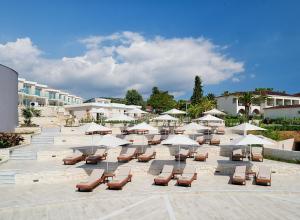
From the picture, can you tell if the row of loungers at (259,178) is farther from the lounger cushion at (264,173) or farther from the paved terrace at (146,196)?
the paved terrace at (146,196)

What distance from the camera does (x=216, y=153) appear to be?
74.9 feet

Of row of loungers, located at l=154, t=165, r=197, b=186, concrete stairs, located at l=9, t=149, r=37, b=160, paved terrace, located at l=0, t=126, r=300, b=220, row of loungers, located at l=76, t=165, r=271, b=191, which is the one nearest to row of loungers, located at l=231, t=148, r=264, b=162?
paved terrace, located at l=0, t=126, r=300, b=220

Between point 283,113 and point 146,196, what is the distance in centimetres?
4097

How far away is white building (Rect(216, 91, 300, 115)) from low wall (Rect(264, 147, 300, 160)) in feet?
135

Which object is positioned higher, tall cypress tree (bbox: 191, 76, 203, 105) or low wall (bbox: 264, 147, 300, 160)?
tall cypress tree (bbox: 191, 76, 203, 105)

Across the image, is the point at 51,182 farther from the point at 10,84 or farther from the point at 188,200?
the point at 10,84

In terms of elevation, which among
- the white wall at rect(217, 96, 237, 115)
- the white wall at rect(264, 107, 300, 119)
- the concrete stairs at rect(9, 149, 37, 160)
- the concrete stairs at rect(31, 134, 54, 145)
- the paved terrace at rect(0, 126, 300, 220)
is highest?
the white wall at rect(217, 96, 237, 115)

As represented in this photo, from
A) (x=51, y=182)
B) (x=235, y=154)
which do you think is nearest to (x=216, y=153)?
(x=235, y=154)

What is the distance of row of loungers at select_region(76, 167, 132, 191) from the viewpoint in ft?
48.7

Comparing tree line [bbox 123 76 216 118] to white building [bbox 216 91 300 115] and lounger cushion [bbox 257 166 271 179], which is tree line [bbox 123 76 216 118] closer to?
white building [bbox 216 91 300 115]

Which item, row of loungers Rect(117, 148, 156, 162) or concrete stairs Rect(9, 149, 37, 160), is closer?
row of loungers Rect(117, 148, 156, 162)

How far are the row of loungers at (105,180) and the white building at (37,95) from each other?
47359 mm

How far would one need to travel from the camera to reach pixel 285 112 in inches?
1898

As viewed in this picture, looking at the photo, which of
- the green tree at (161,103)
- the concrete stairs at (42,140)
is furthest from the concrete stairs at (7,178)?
the green tree at (161,103)
